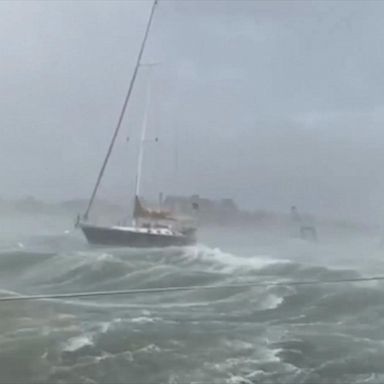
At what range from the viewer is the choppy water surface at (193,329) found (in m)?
4.32

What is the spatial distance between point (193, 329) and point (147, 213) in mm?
5015

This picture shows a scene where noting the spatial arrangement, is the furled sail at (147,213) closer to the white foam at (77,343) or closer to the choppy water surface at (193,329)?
the choppy water surface at (193,329)

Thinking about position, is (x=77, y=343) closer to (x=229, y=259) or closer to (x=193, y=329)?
(x=193, y=329)

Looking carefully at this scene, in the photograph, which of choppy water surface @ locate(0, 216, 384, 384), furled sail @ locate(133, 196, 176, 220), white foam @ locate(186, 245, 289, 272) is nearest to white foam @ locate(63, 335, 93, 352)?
choppy water surface @ locate(0, 216, 384, 384)

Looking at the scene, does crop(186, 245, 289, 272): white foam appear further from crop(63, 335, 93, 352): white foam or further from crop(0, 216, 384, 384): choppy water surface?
crop(63, 335, 93, 352): white foam

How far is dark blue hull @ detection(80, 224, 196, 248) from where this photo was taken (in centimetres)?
1034

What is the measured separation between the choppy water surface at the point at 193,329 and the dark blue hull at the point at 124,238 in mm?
2107

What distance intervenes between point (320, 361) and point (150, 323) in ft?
3.85

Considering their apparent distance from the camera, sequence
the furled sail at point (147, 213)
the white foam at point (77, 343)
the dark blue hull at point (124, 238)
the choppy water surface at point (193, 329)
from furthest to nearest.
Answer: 1. the dark blue hull at point (124, 238)
2. the furled sail at point (147, 213)
3. the white foam at point (77, 343)
4. the choppy water surface at point (193, 329)

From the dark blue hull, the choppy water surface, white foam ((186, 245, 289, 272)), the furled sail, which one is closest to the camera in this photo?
the choppy water surface

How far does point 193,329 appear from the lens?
500cm

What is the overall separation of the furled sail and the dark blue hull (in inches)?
13.5

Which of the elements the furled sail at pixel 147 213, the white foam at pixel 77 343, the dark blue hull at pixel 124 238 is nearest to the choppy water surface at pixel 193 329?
the white foam at pixel 77 343

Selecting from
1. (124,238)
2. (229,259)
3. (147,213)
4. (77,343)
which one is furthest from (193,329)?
(124,238)
